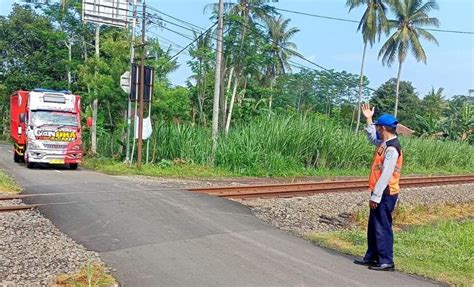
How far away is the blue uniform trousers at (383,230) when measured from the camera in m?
6.66

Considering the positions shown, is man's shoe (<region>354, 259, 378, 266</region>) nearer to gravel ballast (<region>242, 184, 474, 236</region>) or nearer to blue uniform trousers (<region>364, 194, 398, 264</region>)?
blue uniform trousers (<region>364, 194, 398, 264</region>)

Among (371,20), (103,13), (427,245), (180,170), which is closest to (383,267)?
(427,245)

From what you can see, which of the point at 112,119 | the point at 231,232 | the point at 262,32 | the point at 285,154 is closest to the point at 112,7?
the point at 112,119

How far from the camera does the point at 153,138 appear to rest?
21250 mm

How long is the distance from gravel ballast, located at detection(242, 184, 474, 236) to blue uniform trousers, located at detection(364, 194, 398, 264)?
250 centimetres

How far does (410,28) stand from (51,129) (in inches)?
1442

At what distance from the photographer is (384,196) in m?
6.70

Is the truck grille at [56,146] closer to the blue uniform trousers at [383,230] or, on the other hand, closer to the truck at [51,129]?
the truck at [51,129]

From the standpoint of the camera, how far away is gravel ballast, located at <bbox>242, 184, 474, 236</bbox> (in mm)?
10305

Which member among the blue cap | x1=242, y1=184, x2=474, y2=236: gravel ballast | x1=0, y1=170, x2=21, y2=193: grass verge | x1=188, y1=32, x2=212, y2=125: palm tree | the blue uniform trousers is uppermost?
x1=188, y1=32, x2=212, y2=125: palm tree

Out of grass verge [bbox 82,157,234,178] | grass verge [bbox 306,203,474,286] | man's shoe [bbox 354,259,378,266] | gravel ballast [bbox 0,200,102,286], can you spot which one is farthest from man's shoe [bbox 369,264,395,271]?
grass verge [bbox 82,157,234,178]

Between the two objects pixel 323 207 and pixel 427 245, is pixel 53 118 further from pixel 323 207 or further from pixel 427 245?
pixel 427 245

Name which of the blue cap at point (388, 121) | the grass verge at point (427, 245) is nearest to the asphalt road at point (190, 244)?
the grass verge at point (427, 245)

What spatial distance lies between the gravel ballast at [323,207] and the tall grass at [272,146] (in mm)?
5366
